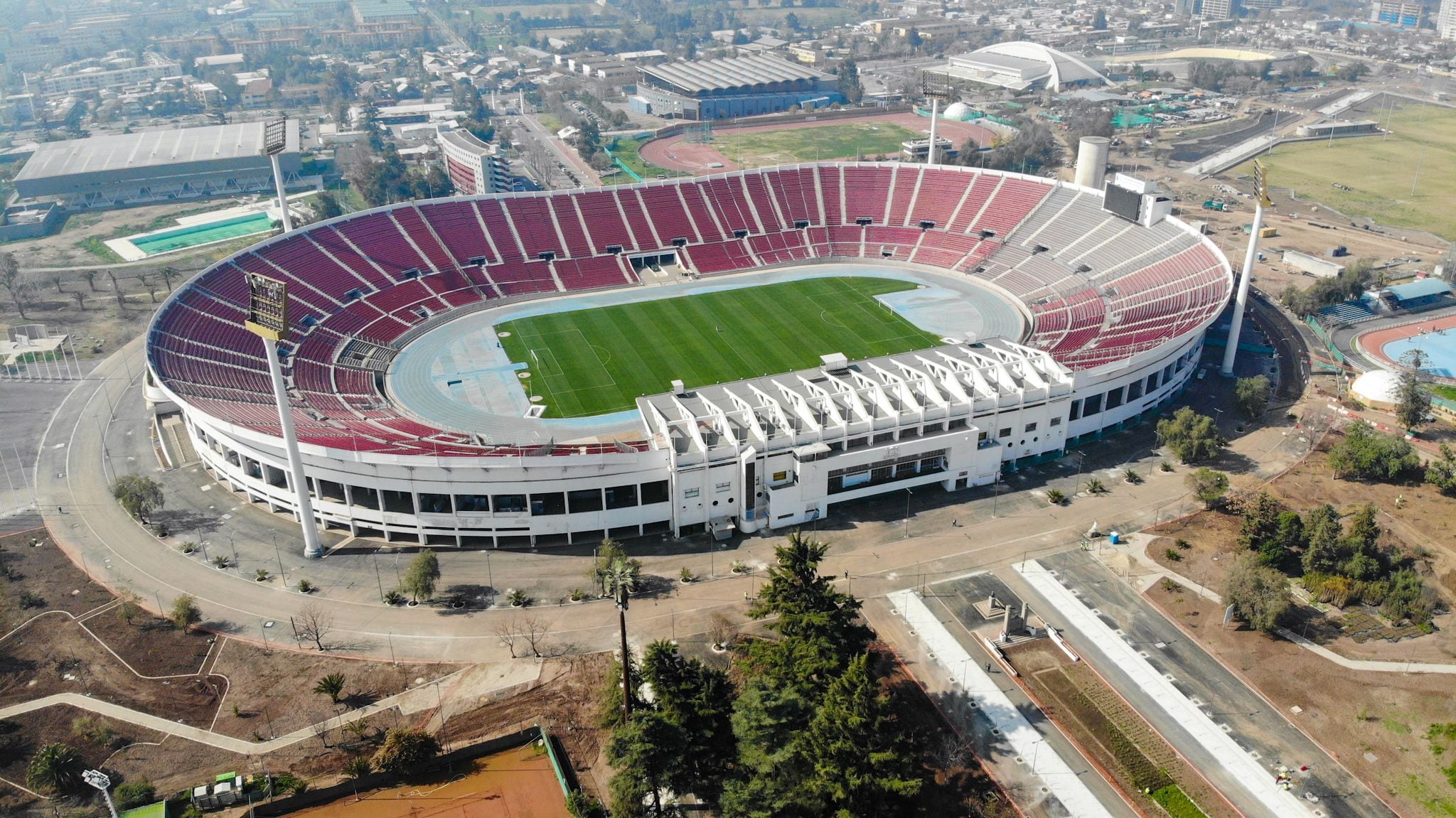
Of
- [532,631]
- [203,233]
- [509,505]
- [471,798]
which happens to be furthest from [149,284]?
[471,798]

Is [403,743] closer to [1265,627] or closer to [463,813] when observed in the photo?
[463,813]

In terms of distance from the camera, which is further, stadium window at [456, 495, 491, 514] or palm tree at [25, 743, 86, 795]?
stadium window at [456, 495, 491, 514]

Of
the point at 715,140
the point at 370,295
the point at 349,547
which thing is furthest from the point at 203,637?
the point at 715,140

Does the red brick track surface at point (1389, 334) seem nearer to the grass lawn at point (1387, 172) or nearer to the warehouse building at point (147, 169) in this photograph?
the grass lawn at point (1387, 172)

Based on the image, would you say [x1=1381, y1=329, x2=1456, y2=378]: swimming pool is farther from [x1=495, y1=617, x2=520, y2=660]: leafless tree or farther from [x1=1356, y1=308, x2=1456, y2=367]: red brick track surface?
[x1=495, y1=617, x2=520, y2=660]: leafless tree

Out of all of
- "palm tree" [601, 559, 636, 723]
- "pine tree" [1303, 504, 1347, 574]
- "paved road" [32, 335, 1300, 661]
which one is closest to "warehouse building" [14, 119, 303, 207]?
"paved road" [32, 335, 1300, 661]

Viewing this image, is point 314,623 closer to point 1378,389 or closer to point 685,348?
point 685,348

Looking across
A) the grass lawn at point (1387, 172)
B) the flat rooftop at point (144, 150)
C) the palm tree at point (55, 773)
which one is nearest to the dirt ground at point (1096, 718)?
the palm tree at point (55, 773)
